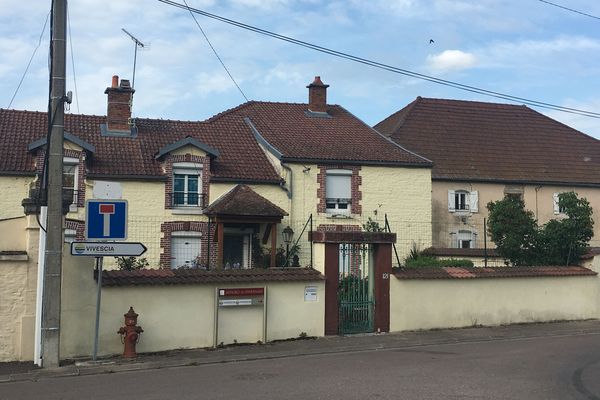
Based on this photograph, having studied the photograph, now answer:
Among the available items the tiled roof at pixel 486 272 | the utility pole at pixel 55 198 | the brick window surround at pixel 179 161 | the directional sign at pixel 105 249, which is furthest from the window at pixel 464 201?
the utility pole at pixel 55 198

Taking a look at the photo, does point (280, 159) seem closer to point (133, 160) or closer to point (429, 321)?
point (133, 160)

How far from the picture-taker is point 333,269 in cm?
1480

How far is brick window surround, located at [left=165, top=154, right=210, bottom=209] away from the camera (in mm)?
24781

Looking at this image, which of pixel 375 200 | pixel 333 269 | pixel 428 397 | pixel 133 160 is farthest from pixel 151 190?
pixel 428 397

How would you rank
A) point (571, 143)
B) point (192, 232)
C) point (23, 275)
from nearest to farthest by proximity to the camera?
point (23, 275), point (192, 232), point (571, 143)

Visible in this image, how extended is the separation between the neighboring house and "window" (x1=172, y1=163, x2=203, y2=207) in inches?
478

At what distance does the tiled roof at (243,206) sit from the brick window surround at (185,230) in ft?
2.26

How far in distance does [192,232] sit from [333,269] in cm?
1109

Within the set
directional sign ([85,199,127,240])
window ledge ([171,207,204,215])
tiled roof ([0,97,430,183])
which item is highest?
tiled roof ([0,97,430,183])

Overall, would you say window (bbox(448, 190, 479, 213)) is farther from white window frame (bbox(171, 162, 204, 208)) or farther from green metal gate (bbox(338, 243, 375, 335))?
green metal gate (bbox(338, 243, 375, 335))

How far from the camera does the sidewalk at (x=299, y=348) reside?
10.7 meters

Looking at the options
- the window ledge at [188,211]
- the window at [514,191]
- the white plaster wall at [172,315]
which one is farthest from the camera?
the window at [514,191]

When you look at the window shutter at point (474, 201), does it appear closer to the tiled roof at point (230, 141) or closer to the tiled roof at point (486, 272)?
the tiled roof at point (230, 141)

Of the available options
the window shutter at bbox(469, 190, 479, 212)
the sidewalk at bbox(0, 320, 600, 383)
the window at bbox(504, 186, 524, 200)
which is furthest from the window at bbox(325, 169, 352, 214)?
the sidewalk at bbox(0, 320, 600, 383)
